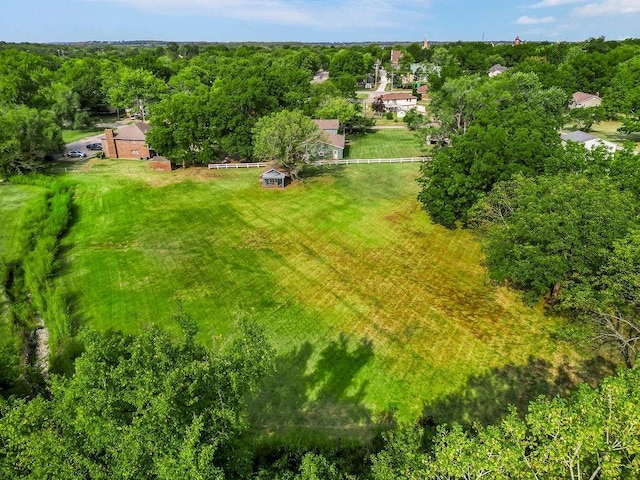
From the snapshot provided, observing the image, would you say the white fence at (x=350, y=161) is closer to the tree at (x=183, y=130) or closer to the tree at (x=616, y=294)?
the tree at (x=183, y=130)

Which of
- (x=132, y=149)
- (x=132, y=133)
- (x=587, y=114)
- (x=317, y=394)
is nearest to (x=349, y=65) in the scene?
(x=587, y=114)

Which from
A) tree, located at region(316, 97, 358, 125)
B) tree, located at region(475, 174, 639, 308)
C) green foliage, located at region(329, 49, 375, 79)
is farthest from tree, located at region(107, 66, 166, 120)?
tree, located at region(475, 174, 639, 308)

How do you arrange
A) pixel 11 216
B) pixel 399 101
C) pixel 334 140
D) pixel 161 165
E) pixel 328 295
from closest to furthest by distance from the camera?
pixel 328 295 → pixel 11 216 → pixel 161 165 → pixel 334 140 → pixel 399 101

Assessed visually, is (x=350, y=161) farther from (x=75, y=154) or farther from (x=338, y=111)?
(x=75, y=154)

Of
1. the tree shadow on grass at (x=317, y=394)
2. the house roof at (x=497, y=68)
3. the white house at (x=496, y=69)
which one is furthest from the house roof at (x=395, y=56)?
the tree shadow on grass at (x=317, y=394)

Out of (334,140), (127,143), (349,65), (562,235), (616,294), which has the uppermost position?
(349,65)
